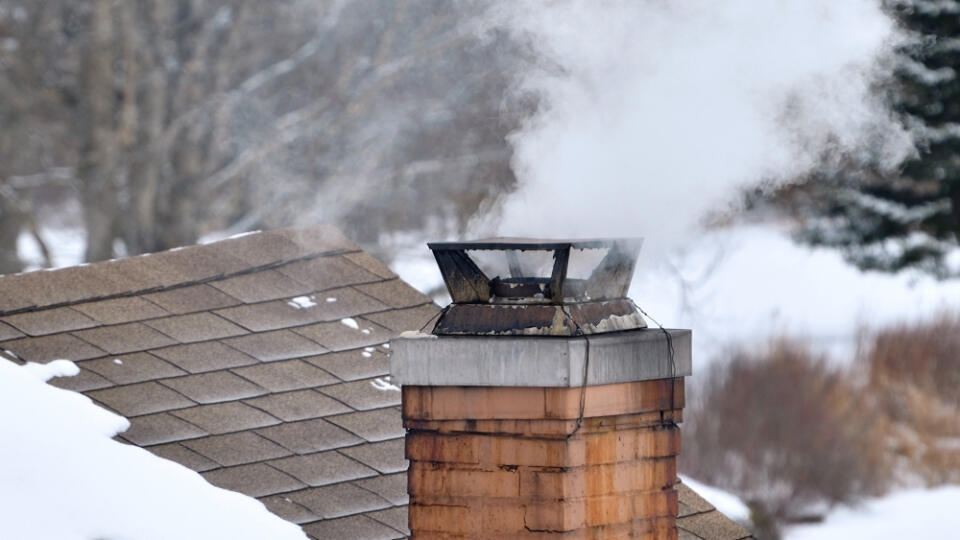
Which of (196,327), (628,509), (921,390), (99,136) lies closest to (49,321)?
(196,327)

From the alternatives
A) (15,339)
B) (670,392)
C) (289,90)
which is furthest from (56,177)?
(670,392)

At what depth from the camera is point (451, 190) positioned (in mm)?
19453

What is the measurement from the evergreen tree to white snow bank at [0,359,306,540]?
1530cm

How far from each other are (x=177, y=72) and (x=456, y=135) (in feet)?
14.6

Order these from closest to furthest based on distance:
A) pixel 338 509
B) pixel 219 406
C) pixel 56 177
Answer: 1. pixel 338 509
2. pixel 219 406
3. pixel 56 177

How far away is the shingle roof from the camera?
4.26 meters

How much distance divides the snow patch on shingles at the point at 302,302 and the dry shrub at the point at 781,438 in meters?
8.19

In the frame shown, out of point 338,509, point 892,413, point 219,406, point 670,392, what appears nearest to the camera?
point 670,392

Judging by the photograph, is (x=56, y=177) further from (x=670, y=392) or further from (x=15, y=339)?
(x=670, y=392)

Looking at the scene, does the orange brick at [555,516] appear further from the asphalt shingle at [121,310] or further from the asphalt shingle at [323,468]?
the asphalt shingle at [121,310]

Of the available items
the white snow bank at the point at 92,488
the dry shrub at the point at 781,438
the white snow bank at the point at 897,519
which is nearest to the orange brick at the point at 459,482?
the white snow bank at the point at 92,488

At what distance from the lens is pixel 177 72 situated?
68.0 feet

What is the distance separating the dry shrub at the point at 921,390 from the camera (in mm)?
13398

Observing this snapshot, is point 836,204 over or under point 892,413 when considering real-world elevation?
over
